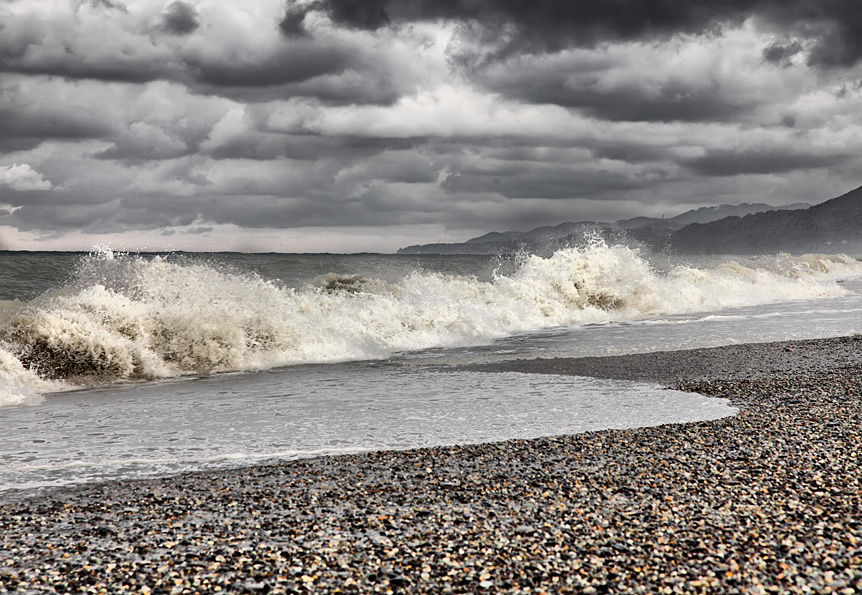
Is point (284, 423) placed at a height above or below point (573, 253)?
below

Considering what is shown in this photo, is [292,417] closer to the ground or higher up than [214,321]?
closer to the ground

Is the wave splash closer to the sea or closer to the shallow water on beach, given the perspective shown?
the sea

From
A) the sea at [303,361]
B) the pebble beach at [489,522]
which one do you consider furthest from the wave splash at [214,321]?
the pebble beach at [489,522]

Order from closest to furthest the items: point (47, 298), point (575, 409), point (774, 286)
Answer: point (575, 409) < point (47, 298) < point (774, 286)

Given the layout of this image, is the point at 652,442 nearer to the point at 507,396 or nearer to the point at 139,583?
the point at 507,396

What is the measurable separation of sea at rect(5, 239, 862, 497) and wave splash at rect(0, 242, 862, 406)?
0.04 metres

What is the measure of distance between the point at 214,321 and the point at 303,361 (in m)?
1.86

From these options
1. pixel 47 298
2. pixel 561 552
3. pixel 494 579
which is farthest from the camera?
pixel 47 298

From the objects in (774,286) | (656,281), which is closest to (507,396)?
(656,281)

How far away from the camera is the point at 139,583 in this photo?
11.5 ft

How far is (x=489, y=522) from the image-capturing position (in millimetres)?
4270

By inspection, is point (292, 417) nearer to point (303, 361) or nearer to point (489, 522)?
point (489, 522)

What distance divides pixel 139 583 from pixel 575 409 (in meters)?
5.70

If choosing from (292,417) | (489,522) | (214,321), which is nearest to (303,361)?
(214,321)
